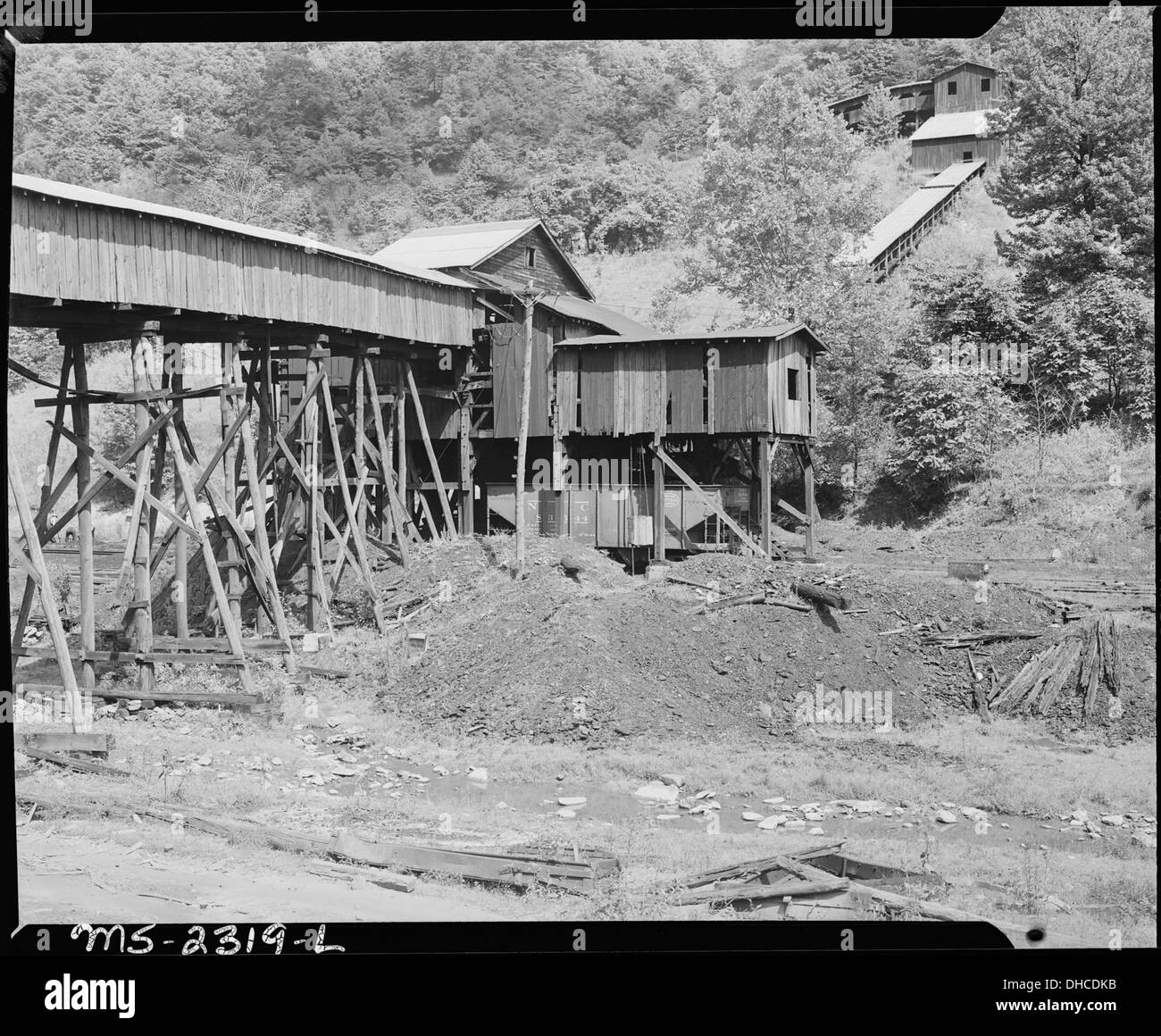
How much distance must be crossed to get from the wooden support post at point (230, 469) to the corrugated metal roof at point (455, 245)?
7.76m

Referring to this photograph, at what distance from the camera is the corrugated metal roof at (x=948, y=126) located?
167 feet

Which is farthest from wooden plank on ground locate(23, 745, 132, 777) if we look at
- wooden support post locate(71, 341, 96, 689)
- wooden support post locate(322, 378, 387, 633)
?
wooden support post locate(322, 378, 387, 633)

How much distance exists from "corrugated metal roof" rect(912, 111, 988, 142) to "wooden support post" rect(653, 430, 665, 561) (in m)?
28.6

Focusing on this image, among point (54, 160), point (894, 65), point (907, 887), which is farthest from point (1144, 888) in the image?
point (894, 65)

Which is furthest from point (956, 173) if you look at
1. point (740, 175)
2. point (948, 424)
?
point (948, 424)

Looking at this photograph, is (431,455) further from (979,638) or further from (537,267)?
(979,638)

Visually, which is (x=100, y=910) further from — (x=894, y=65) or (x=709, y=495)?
(x=894, y=65)

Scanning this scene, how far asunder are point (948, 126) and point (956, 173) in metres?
3.08

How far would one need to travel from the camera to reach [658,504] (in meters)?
29.8

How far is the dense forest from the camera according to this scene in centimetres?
3275

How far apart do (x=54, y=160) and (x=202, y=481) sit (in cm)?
3686

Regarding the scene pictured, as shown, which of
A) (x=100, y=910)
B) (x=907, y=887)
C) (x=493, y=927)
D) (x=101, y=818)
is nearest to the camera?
(x=493, y=927)

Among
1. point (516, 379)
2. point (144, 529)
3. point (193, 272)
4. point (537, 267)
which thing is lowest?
point (144, 529)

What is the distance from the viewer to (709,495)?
99.0 ft
